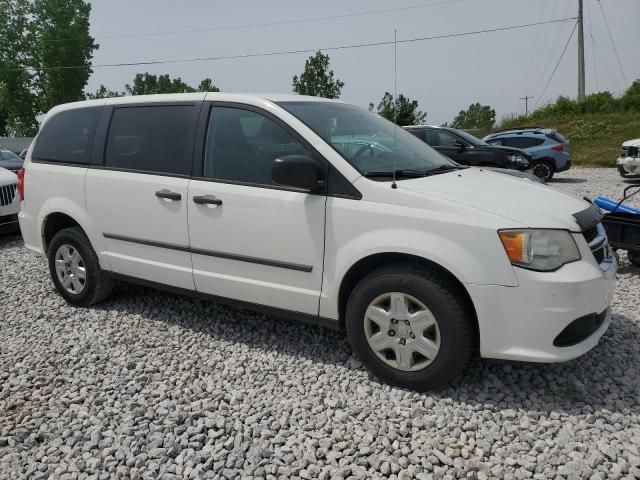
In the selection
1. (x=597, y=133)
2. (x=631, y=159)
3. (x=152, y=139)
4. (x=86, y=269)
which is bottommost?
(x=86, y=269)

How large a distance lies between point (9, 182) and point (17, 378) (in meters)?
5.34

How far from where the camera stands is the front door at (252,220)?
324 centimetres

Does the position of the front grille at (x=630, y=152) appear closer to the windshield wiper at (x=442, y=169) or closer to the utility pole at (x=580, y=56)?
the windshield wiper at (x=442, y=169)

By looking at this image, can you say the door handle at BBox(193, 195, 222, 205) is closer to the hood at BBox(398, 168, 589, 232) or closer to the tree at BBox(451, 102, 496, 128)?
the hood at BBox(398, 168, 589, 232)

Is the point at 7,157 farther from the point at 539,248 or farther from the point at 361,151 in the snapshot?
the point at 539,248

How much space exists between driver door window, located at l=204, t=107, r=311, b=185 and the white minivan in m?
0.01

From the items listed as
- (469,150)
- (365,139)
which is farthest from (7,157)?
(365,139)

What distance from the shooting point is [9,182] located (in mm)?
7711

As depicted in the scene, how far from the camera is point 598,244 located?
3.07 m

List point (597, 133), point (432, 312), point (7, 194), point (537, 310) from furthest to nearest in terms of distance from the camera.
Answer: point (597, 133) < point (7, 194) < point (432, 312) < point (537, 310)

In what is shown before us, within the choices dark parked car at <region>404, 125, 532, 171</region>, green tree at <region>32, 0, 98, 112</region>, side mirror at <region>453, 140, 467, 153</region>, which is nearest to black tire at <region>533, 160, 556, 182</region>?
dark parked car at <region>404, 125, 532, 171</region>

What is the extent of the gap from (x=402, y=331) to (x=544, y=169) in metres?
13.1

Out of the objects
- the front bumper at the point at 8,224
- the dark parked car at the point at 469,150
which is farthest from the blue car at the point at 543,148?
the front bumper at the point at 8,224

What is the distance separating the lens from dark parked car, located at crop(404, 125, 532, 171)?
1112 cm
